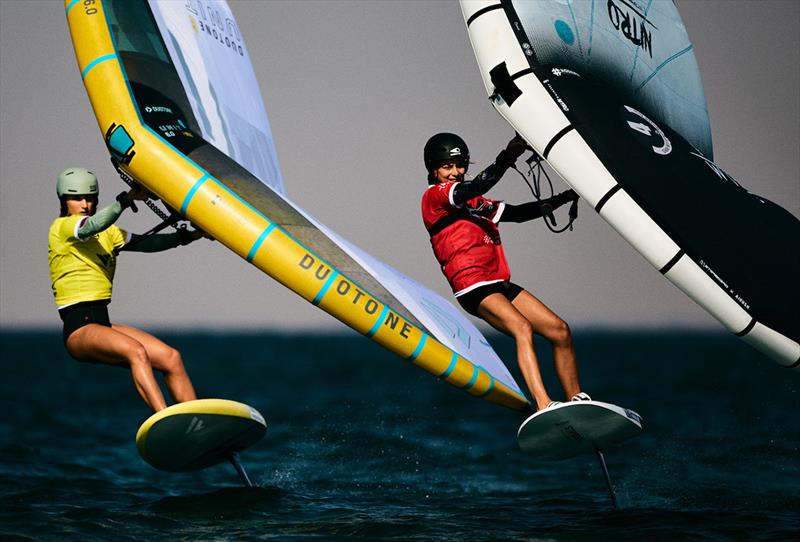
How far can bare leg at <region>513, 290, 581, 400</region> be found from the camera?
791 centimetres

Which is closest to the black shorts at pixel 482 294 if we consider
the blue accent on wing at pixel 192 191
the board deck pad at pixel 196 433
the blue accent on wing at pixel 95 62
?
the board deck pad at pixel 196 433

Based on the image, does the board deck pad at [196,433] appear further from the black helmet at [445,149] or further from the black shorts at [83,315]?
the black helmet at [445,149]

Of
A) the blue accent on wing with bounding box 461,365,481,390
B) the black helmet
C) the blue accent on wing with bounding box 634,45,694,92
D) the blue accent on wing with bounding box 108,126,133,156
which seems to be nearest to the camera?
the blue accent on wing with bounding box 108,126,133,156

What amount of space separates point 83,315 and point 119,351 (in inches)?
15.7

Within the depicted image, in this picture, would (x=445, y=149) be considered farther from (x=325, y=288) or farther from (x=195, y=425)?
(x=195, y=425)

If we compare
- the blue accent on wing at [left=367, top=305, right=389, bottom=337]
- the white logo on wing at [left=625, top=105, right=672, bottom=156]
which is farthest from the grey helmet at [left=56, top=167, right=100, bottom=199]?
the white logo on wing at [left=625, top=105, right=672, bottom=156]

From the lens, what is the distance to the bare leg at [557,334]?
311 inches

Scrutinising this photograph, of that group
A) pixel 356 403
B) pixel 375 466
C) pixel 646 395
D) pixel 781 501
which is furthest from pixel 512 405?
pixel 646 395

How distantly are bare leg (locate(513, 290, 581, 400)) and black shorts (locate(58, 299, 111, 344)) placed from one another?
286cm

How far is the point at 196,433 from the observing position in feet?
25.7

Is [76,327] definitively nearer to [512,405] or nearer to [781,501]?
[512,405]

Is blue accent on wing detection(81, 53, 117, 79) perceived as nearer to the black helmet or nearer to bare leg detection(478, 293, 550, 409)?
the black helmet

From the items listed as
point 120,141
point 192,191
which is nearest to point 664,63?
point 192,191

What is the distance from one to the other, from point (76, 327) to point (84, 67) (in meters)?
1.78
